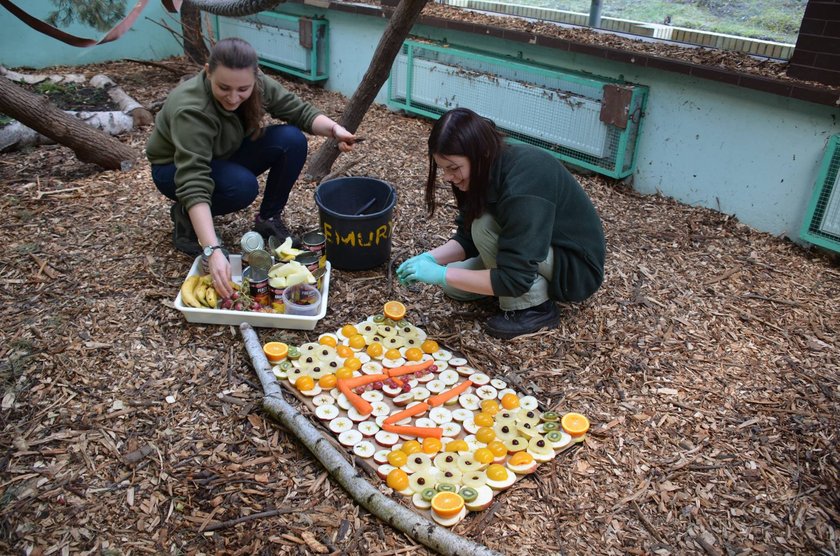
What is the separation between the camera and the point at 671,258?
134 inches

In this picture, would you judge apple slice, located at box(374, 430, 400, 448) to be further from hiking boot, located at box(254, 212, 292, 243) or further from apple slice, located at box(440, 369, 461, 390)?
hiking boot, located at box(254, 212, 292, 243)

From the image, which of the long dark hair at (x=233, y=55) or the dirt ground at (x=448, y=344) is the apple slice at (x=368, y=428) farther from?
the long dark hair at (x=233, y=55)

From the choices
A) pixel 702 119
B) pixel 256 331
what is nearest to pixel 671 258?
pixel 702 119

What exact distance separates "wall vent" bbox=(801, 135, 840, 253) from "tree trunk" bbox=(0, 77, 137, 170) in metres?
3.83

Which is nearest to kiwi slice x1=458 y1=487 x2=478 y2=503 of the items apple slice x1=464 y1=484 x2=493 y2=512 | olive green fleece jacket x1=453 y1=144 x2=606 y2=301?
apple slice x1=464 y1=484 x2=493 y2=512

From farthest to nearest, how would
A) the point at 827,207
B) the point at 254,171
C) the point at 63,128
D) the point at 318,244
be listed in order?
the point at 63,128, the point at 827,207, the point at 254,171, the point at 318,244

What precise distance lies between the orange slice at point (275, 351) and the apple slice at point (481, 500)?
91cm

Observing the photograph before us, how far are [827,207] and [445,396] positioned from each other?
2313 millimetres

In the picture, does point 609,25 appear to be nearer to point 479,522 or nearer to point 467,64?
point 467,64

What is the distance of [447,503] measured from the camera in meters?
1.86

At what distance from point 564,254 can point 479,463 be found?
948 mm

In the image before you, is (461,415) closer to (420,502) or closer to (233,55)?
(420,502)

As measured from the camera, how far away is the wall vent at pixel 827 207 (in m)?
3.26

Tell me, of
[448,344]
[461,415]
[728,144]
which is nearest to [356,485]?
[461,415]
